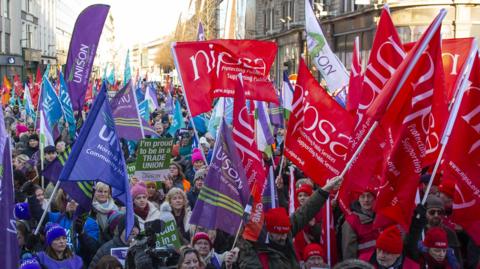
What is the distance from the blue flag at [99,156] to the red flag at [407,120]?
214cm

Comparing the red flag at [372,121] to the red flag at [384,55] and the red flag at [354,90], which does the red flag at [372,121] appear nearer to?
the red flag at [384,55]

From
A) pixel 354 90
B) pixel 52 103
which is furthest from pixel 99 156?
pixel 52 103

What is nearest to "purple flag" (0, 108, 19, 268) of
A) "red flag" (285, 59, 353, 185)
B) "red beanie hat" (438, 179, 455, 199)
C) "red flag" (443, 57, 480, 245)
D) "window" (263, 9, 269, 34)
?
"red flag" (285, 59, 353, 185)

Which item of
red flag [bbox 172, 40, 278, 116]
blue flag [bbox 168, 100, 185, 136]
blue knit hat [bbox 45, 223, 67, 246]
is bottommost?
blue knit hat [bbox 45, 223, 67, 246]

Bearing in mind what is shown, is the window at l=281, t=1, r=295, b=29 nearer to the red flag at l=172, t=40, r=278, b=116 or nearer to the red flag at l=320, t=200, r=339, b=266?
the red flag at l=172, t=40, r=278, b=116

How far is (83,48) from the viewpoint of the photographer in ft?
37.0

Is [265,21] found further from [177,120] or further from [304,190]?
[304,190]

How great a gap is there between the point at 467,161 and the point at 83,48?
21.4ft

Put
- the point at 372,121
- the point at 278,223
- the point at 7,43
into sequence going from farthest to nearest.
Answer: the point at 7,43
the point at 372,121
the point at 278,223

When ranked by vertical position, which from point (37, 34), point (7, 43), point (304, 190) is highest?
point (37, 34)

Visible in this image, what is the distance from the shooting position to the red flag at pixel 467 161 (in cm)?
638

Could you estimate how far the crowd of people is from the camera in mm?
5656

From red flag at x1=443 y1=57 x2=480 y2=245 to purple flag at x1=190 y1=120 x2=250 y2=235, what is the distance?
5.80ft

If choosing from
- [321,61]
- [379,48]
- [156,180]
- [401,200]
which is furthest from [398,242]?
[321,61]
